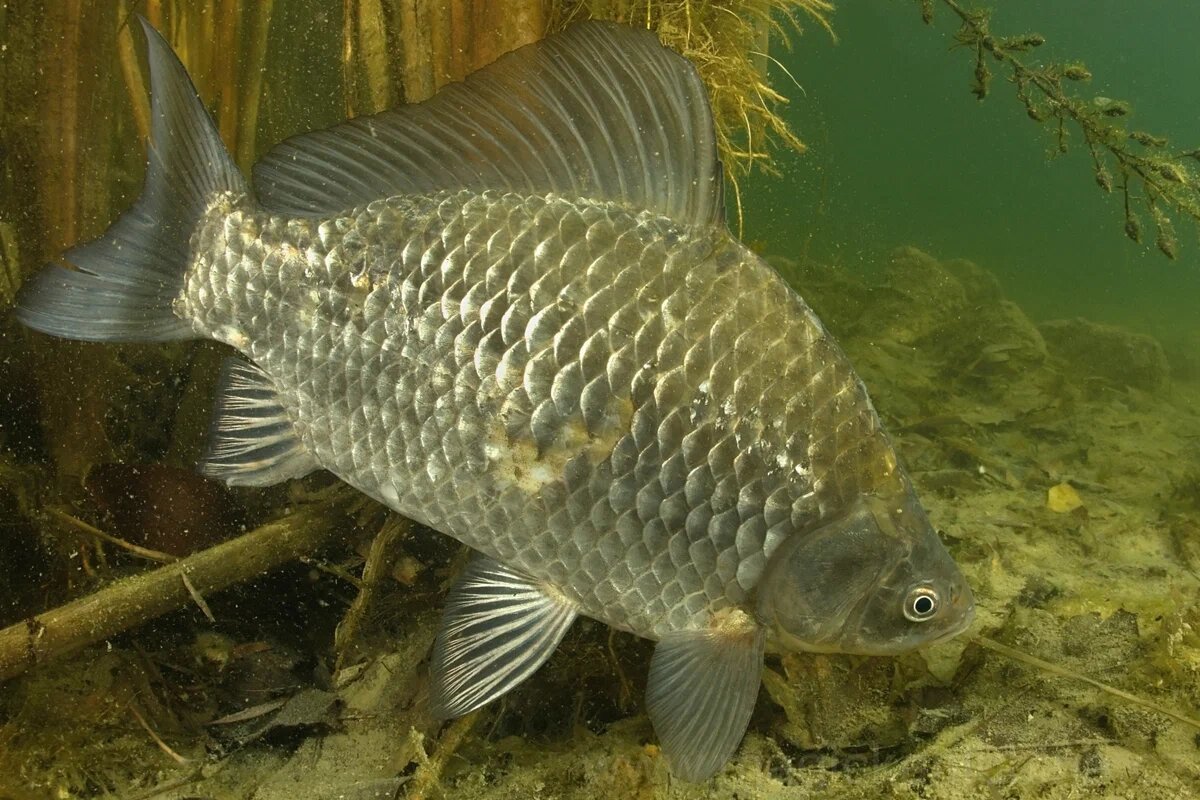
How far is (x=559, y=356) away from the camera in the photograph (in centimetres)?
215

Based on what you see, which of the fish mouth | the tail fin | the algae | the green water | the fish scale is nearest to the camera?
the fish scale

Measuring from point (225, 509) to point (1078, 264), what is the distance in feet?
173

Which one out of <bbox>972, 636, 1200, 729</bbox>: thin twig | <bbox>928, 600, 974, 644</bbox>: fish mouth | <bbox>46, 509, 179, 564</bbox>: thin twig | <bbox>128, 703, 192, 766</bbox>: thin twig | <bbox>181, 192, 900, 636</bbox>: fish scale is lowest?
<bbox>128, 703, 192, 766</bbox>: thin twig

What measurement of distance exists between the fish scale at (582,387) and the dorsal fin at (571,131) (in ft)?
0.26

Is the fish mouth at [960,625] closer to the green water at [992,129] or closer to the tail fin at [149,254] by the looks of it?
the tail fin at [149,254]

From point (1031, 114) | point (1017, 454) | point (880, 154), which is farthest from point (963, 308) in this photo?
point (880, 154)

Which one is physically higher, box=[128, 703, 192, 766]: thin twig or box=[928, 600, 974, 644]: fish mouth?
box=[928, 600, 974, 644]: fish mouth

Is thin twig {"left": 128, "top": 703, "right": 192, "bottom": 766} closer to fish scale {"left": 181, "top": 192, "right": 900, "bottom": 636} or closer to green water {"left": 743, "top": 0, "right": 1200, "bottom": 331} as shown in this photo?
fish scale {"left": 181, "top": 192, "right": 900, "bottom": 636}

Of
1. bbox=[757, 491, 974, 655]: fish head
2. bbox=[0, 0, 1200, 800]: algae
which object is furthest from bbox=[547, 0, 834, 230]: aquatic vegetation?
bbox=[757, 491, 974, 655]: fish head

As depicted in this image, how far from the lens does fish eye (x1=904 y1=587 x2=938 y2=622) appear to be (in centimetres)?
219

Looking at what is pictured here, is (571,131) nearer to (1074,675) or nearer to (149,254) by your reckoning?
(149,254)

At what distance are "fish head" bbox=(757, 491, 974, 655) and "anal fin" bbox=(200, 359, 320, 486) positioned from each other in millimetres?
1470

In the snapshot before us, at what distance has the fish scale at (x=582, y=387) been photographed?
2.14 metres

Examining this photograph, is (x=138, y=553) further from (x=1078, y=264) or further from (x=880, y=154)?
(x=880, y=154)
